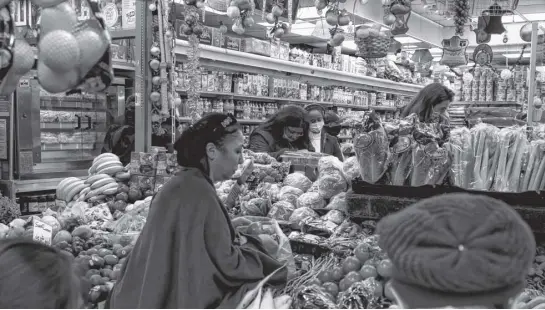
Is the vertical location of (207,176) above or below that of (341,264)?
above

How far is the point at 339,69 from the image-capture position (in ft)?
36.6

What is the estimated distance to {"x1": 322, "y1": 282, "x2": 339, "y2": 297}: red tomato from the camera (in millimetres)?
2742

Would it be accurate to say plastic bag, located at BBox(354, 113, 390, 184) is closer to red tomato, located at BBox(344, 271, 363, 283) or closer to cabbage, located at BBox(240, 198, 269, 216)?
red tomato, located at BBox(344, 271, 363, 283)

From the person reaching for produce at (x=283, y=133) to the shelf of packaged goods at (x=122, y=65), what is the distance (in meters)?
2.28

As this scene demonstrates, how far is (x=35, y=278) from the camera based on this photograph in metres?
1.26

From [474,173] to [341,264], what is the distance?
874 mm

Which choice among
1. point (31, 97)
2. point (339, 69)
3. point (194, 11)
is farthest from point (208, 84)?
point (339, 69)

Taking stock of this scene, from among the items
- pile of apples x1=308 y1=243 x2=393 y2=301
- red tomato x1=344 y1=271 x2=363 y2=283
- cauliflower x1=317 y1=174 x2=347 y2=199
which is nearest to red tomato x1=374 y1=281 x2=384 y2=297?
pile of apples x1=308 y1=243 x2=393 y2=301

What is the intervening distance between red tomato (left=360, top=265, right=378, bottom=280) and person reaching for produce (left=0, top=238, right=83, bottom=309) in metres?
1.65

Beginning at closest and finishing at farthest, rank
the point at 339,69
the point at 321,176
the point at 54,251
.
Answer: the point at 54,251 → the point at 321,176 → the point at 339,69

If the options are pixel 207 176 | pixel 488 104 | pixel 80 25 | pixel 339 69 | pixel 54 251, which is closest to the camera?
pixel 54 251

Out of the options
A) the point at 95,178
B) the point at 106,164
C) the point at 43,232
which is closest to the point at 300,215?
the point at 43,232

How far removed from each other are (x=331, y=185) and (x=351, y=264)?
94 centimetres

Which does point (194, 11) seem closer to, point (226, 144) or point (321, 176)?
point (321, 176)
